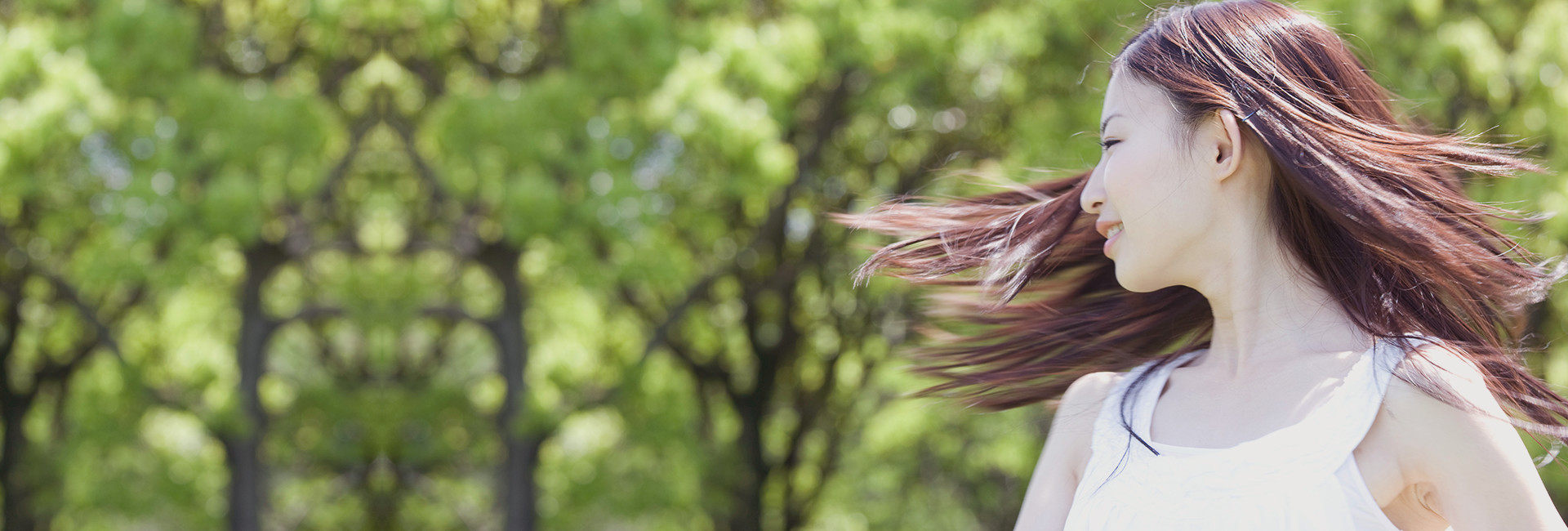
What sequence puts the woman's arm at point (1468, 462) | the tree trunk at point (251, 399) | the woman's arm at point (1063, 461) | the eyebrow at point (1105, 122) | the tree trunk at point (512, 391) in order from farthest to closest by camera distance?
the tree trunk at point (512, 391)
the tree trunk at point (251, 399)
the woman's arm at point (1063, 461)
the eyebrow at point (1105, 122)
the woman's arm at point (1468, 462)

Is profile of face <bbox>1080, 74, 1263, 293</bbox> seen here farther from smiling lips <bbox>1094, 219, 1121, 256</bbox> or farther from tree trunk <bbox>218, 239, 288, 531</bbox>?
tree trunk <bbox>218, 239, 288, 531</bbox>

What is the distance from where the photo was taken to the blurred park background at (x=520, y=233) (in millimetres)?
6250

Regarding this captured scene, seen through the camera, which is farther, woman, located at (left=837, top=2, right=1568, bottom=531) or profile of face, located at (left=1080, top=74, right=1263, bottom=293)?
profile of face, located at (left=1080, top=74, right=1263, bottom=293)

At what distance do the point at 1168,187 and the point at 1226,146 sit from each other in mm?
100

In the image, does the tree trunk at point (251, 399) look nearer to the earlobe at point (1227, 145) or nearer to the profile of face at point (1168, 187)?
the profile of face at point (1168, 187)

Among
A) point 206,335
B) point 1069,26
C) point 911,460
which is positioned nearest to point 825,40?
point 1069,26

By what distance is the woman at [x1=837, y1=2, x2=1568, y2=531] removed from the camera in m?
1.50

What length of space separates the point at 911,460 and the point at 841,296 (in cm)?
149

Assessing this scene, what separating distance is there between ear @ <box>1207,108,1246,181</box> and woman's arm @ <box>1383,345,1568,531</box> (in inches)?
14.6

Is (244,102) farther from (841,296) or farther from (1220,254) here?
(1220,254)

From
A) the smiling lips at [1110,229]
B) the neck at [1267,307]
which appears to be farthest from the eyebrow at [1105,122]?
the neck at [1267,307]

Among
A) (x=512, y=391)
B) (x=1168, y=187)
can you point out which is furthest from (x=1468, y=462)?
(x=512, y=391)

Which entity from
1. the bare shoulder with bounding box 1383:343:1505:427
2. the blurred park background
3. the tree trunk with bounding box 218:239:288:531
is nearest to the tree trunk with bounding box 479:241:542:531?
the blurred park background

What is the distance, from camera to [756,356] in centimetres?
977
